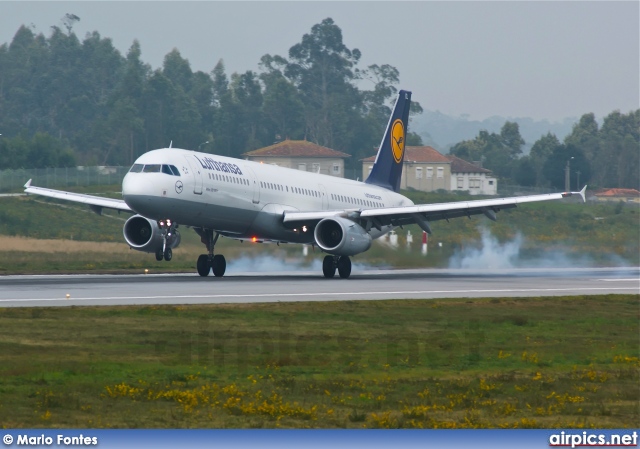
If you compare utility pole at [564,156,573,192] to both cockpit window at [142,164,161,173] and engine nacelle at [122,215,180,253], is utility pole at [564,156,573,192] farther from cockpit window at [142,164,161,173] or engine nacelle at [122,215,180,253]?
cockpit window at [142,164,161,173]

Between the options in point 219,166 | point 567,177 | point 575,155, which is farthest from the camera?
point 575,155

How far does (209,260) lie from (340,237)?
17.0 ft

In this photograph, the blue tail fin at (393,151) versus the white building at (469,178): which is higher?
the white building at (469,178)

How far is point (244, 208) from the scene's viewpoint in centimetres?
4084

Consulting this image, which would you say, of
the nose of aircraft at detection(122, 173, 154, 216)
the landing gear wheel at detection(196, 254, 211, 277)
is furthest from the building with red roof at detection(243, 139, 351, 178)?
the nose of aircraft at detection(122, 173, 154, 216)

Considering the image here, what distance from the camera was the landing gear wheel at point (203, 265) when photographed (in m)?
42.4

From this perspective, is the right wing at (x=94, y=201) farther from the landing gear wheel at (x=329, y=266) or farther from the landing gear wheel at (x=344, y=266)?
the landing gear wheel at (x=344, y=266)

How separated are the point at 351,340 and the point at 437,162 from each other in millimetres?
114157

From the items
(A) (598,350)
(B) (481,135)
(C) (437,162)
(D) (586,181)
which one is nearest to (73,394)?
(A) (598,350)

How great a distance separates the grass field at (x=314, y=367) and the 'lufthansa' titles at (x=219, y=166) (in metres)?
12.0

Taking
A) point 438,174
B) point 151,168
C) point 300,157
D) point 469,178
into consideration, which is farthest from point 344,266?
point 469,178

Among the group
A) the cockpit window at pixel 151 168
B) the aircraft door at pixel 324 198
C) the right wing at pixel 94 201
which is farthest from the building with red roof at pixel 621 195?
the cockpit window at pixel 151 168

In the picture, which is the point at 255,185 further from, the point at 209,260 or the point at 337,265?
the point at 337,265

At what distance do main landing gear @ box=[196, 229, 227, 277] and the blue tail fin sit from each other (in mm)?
12383
